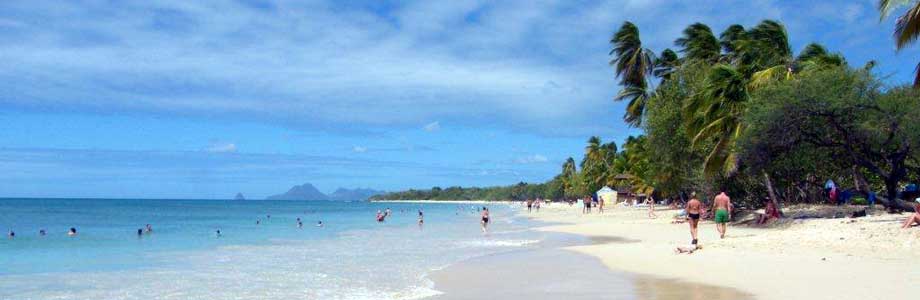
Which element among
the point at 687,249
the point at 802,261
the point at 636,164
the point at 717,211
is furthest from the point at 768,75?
the point at 636,164

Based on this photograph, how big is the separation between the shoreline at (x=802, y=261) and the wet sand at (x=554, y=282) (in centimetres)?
42

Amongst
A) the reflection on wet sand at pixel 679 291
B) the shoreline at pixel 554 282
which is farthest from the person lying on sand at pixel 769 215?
the reflection on wet sand at pixel 679 291

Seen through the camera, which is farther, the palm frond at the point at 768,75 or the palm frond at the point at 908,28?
the palm frond at the point at 768,75

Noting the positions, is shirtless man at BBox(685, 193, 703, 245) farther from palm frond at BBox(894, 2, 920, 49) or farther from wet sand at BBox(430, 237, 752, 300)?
palm frond at BBox(894, 2, 920, 49)

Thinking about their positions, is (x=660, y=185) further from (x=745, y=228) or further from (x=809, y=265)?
(x=809, y=265)

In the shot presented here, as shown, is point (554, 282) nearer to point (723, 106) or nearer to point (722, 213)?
point (722, 213)

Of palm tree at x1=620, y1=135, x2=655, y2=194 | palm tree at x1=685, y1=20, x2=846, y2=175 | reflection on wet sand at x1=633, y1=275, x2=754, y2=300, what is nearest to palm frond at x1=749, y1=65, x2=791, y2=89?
palm tree at x1=685, y1=20, x2=846, y2=175

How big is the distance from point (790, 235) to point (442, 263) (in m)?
7.64

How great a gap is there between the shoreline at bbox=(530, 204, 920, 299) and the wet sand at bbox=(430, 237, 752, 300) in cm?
42

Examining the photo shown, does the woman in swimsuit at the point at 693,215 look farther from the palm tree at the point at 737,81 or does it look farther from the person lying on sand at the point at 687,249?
the palm tree at the point at 737,81

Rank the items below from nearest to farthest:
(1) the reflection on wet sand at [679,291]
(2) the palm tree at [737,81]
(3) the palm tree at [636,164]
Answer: (1) the reflection on wet sand at [679,291], (2) the palm tree at [737,81], (3) the palm tree at [636,164]

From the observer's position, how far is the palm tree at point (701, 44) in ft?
102

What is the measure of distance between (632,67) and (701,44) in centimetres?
681

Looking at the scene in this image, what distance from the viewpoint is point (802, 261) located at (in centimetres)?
1138
